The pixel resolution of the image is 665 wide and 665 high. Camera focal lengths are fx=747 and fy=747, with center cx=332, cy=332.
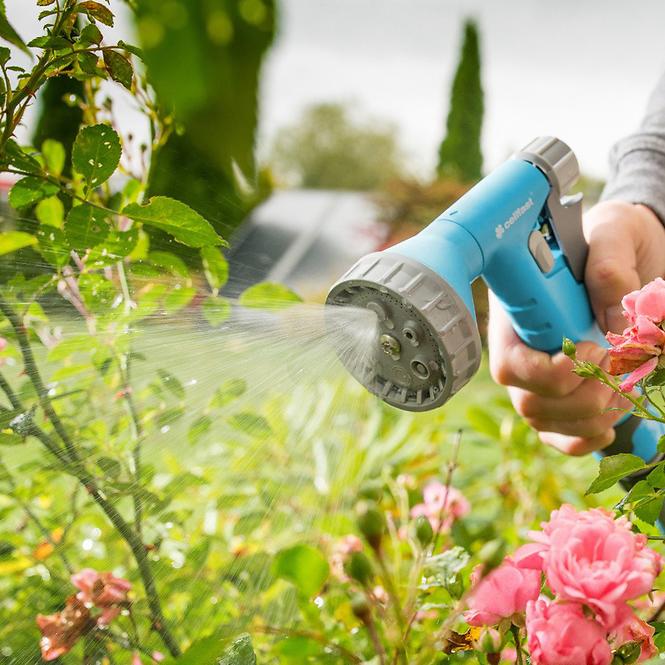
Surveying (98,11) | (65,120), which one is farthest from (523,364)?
(65,120)

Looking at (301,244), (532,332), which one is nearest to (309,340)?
(532,332)

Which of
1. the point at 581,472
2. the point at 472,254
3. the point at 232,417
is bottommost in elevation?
the point at 581,472

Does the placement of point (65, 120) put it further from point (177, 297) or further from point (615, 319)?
point (615, 319)

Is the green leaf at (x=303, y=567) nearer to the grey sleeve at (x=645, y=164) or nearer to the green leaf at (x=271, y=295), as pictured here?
the green leaf at (x=271, y=295)

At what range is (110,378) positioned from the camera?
818 mm

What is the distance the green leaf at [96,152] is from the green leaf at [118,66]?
2.2 inches

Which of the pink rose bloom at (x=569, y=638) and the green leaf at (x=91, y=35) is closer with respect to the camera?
the pink rose bloom at (x=569, y=638)

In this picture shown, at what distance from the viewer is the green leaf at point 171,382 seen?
2.67 ft

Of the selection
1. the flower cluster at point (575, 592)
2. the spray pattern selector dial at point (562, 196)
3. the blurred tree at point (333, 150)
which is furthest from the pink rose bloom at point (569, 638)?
the blurred tree at point (333, 150)

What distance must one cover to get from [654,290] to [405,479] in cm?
71

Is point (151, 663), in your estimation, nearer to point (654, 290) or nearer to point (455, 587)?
point (455, 587)

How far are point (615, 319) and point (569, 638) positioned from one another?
578 mm

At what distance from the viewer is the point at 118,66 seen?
58cm

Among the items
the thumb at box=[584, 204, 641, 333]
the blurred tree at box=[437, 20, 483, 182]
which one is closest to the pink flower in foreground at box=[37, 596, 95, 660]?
the thumb at box=[584, 204, 641, 333]
